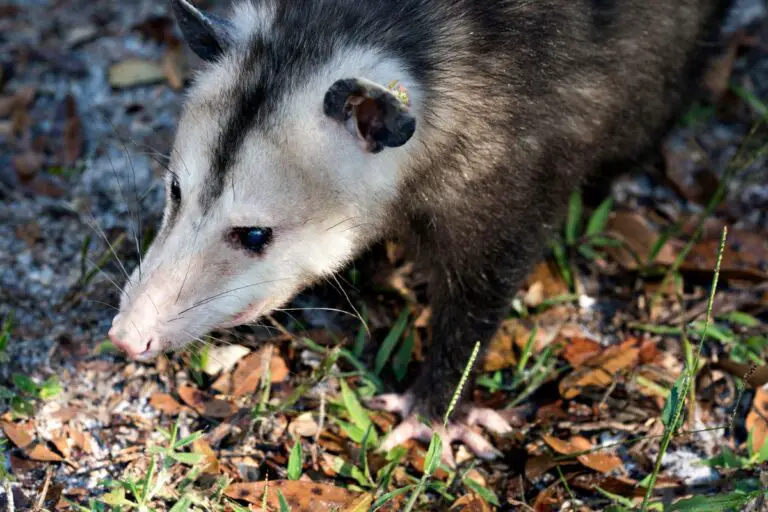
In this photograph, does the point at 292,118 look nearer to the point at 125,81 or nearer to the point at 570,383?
the point at 570,383

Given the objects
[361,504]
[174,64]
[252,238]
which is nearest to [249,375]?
[361,504]

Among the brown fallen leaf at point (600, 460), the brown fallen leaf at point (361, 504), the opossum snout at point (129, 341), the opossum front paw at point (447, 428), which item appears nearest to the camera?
the opossum snout at point (129, 341)

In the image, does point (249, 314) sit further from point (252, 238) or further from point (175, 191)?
point (175, 191)

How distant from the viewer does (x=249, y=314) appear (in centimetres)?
233

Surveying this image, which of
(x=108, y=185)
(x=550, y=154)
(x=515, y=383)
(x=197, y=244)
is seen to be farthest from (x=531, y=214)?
(x=108, y=185)

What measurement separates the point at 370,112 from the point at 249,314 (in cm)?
64

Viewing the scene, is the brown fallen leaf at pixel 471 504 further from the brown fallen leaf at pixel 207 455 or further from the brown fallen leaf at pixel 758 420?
the brown fallen leaf at pixel 758 420

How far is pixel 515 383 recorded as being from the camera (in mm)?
2906

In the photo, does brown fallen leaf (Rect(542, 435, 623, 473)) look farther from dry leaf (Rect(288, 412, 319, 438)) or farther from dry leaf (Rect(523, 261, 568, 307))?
dry leaf (Rect(288, 412, 319, 438))

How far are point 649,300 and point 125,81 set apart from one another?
245 cm

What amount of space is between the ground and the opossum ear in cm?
79

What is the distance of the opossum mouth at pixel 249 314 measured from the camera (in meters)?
2.31

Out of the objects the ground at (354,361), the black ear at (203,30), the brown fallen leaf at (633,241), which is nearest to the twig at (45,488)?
the ground at (354,361)

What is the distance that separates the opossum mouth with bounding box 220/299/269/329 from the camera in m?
2.31
